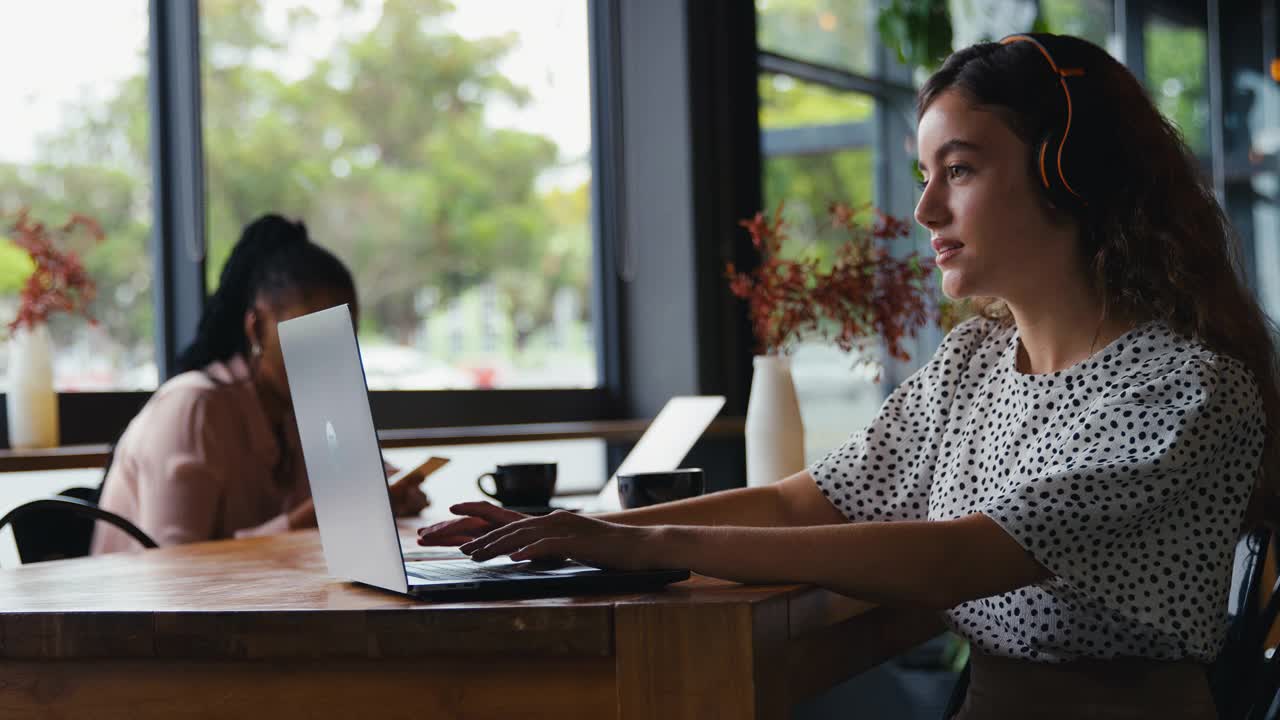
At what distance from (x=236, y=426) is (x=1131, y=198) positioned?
5.20ft

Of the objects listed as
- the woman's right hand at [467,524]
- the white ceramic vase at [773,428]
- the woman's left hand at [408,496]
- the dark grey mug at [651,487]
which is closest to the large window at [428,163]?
the woman's left hand at [408,496]

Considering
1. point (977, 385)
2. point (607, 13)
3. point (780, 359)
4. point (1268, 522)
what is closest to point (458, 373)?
point (607, 13)

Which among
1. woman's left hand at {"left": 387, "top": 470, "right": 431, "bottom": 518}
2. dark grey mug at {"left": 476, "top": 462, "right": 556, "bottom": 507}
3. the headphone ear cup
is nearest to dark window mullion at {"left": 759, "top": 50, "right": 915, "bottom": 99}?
woman's left hand at {"left": 387, "top": 470, "right": 431, "bottom": 518}

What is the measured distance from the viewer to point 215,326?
2.38 meters

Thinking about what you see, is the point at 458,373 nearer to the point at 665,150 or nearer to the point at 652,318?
Result: the point at 652,318

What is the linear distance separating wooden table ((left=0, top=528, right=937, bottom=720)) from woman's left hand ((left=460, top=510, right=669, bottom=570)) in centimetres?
4

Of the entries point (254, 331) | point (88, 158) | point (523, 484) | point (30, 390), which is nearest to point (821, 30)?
point (88, 158)

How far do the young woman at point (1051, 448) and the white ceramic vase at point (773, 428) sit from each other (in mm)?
337

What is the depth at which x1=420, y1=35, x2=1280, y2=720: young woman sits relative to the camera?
1075 mm

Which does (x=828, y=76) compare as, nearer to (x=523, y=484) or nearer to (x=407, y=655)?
(x=523, y=484)

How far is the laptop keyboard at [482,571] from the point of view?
41.1 inches

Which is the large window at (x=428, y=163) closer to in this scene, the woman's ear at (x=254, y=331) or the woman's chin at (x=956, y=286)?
the woman's ear at (x=254, y=331)

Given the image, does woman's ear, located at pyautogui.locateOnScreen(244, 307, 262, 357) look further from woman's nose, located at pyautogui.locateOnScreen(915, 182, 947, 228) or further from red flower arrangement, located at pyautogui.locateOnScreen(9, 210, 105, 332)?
woman's nose, located at pyautogui.locateOnScreen(915, 182, 947, 228)

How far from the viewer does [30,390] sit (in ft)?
7.98
